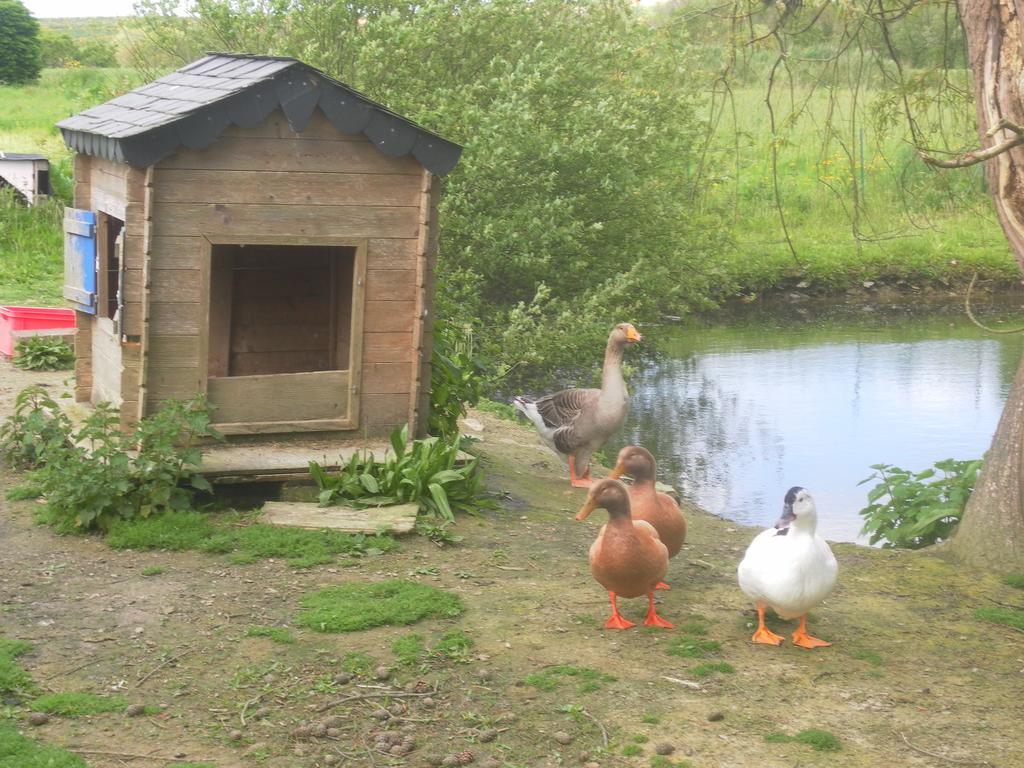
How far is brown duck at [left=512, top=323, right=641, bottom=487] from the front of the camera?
932cm

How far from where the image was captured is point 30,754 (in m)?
4.30

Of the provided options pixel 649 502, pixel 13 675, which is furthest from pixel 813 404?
pixel 13 675

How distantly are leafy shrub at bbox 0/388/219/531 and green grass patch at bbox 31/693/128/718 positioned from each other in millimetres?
2209

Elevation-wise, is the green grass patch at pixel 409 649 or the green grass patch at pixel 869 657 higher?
the green grass patch at pixel 869 657

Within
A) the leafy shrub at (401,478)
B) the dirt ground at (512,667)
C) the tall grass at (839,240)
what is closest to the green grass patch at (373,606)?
the dirt ground at (512,667)

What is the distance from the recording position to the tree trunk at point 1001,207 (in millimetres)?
6629

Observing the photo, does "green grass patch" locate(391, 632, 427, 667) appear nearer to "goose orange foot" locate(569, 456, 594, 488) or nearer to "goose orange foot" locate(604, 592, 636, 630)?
"goose orange foot" locate(604, 592, 636, 630)

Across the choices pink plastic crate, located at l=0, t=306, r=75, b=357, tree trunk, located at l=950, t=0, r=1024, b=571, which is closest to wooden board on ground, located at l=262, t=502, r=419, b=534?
tree trunk, located at l=950, t=0, r=1024, b=571

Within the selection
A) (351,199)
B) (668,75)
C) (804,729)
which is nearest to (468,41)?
(668,75)

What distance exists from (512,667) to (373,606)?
92cm

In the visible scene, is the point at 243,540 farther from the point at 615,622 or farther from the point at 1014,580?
the point at 1014,580

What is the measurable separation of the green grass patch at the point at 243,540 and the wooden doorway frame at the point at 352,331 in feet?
2.41

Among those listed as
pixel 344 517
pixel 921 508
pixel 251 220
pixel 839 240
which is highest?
pixel 839 240

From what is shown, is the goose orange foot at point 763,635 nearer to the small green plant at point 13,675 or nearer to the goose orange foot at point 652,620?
the goose orange foot at point 652,620
